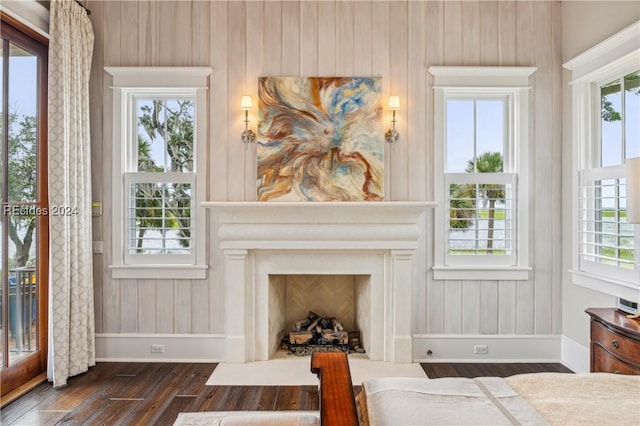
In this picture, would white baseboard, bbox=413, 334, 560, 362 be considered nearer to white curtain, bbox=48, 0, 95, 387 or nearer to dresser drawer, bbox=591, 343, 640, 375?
dresser drawer, bbox=591, 343, 640, 375

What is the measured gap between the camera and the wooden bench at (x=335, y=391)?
112 cm

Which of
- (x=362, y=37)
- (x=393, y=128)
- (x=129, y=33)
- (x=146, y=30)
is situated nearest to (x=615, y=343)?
(x=393, y=128)

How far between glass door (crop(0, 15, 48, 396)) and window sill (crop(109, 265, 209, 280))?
0.55 meters

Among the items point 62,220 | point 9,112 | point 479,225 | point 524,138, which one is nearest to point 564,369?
point 479,225

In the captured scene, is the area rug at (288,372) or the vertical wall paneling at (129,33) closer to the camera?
the area rug at (288,372)

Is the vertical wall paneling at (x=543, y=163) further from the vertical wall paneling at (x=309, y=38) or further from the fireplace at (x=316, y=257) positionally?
the vertical wall paneling at (x=309, y=38)

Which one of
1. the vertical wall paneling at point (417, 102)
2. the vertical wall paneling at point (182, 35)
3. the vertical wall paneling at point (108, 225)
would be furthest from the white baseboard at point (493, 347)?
the vertical wall paneling at point (182, 35)

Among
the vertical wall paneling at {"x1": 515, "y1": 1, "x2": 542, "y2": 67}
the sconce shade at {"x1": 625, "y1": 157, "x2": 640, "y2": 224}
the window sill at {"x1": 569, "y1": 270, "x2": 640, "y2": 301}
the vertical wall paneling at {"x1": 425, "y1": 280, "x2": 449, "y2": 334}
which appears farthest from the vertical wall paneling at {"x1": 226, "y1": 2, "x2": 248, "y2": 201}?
the window sill at {"x1": 569, "y1": 270, "x2": 640, "y2": 301}

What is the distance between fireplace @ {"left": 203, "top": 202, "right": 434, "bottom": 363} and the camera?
324 cm

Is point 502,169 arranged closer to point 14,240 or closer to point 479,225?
point 479,225

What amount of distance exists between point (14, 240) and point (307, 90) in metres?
2.47

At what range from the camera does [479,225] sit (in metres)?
3.49

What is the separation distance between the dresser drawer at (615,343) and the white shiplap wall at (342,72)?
42.4 inches

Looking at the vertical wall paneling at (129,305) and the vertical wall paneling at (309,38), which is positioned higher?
the vertical wall paneling at (309,38)
